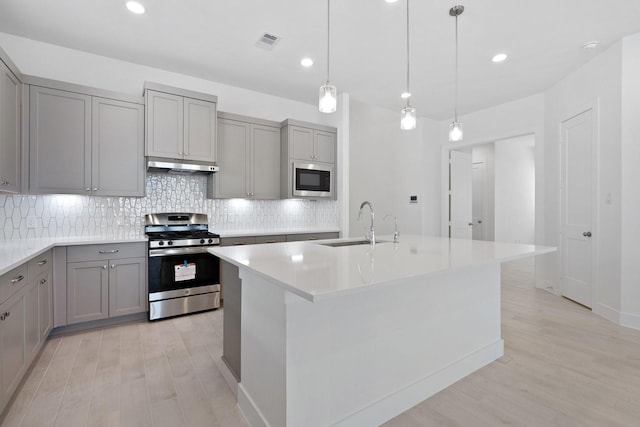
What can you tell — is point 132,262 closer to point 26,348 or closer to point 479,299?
point 26,348

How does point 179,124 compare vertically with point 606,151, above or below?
above

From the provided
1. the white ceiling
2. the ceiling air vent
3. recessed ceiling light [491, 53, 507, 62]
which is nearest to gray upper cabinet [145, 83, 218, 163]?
the white ceiling

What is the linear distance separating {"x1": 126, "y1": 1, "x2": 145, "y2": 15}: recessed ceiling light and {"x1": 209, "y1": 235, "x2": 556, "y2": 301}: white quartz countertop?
2158mm

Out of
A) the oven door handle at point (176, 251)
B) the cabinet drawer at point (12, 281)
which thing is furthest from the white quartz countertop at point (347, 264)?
the oven door handle at point (176, 251)

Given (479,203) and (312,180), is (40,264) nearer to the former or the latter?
(312,180)

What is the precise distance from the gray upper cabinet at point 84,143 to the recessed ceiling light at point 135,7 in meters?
0.95

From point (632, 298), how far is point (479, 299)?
2012mm

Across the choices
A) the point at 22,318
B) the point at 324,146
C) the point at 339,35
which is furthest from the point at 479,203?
the point at 22,318

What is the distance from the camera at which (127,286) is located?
10.2ft

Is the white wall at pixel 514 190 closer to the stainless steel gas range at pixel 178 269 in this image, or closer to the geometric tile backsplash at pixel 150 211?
the geometric tile backsplash at pixel 150 211

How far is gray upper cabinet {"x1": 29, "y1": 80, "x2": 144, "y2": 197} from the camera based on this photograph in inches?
114

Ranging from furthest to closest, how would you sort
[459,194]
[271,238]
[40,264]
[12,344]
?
[459,194], [271,238], [40,264], [12,344]

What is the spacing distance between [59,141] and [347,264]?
10.2ft

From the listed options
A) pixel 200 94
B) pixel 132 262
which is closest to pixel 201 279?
pixel 132 262
